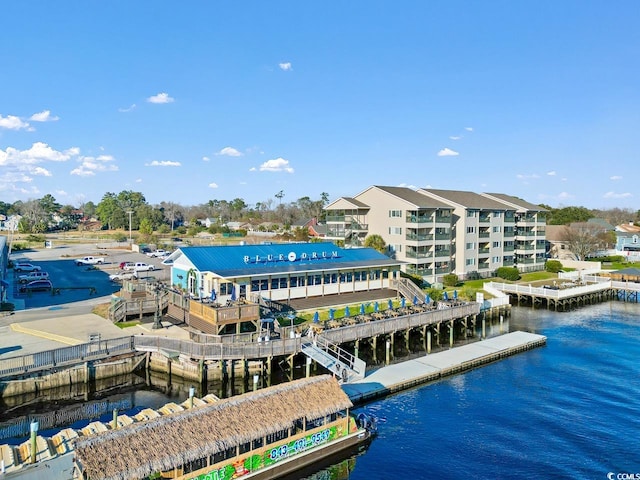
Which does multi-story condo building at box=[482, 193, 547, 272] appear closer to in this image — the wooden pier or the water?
the wooden pier

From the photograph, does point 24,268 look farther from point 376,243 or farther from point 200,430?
point 200,430

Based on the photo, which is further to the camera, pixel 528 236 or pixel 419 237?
pixel 528 236

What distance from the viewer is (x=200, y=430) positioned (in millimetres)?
18406

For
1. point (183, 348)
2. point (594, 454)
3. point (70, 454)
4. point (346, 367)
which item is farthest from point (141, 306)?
point (594, 454)

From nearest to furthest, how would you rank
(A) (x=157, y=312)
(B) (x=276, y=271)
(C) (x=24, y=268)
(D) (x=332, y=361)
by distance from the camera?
(D) (x=332, y=361) < (A) (x=157, y=312) < (B) (x=276, y=271) < (C) (x=24, y=268)

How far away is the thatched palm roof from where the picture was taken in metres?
16.3

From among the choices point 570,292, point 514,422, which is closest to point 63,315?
point 514,422

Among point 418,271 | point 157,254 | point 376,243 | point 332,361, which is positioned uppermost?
point 376,243

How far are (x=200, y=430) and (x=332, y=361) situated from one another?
12.3m

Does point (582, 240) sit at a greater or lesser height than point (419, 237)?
lesser

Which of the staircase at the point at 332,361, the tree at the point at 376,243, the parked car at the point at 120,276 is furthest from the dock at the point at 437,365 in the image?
the parked car at the point at 120,276

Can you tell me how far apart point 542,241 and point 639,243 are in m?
44.3

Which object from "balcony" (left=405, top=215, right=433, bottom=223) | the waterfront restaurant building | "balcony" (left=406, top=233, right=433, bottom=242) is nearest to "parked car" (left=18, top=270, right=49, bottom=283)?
the waterfront restaurant building

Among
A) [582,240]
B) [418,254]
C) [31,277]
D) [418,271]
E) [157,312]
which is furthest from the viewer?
[582,240]
